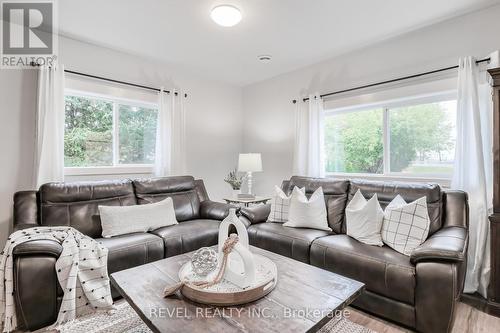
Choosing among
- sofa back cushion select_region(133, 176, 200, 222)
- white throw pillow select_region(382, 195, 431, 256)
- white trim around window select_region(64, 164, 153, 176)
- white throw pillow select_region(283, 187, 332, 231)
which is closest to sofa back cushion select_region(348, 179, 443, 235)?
white throw pillow select_region(382, 195, 431, 256)

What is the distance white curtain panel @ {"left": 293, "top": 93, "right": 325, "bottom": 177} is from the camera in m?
3.52

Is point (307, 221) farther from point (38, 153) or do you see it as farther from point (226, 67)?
point (38, 153)

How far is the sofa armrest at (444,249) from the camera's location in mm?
1635

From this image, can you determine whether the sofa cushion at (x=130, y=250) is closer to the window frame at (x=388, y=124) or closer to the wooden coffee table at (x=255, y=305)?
the wooden coffee table at (x=255, y=305)

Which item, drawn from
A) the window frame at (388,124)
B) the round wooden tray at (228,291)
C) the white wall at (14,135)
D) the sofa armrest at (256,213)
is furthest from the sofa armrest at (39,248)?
the window frame at (388,124)

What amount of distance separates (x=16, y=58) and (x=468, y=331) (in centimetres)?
445

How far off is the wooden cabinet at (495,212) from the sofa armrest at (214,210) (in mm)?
2266

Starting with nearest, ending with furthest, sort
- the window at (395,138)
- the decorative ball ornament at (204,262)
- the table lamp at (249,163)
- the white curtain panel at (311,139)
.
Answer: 1. the decorative ball ornament at (204,262)
2. the window at (395,138)
3. the white curtain panel at (311,139)
4. the table lamp at (249,163)

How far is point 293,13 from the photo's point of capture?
7.86 feet

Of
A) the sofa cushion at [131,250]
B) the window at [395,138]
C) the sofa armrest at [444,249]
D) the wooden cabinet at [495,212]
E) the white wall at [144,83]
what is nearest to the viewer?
the sofa armrest at [444,249]

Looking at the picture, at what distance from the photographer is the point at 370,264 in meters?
1.94

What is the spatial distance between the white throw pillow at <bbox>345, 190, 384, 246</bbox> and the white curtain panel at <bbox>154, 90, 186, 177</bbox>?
228cm

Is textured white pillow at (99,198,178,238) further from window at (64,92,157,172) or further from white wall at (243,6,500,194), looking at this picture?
white wall at (243,6,500,194)

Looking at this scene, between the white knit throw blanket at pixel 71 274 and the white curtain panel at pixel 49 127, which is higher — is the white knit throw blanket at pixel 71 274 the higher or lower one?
the lower one
